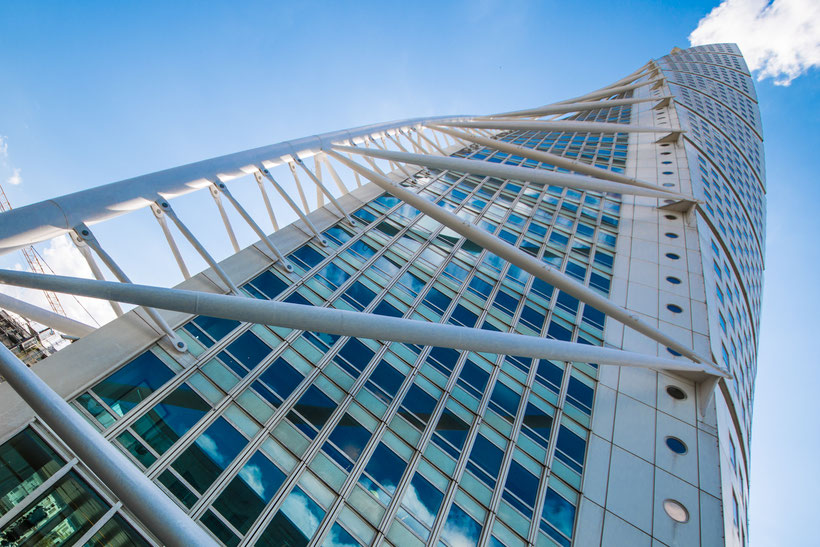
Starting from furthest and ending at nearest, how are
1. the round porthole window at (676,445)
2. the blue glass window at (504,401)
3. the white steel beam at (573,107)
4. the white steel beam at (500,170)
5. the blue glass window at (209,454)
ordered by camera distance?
the white steel beam at (573,107), the white steel beam at (500,170), the blue glass window at (504,401), the round porthole window at (676,445), the blue glass window at (209,454)

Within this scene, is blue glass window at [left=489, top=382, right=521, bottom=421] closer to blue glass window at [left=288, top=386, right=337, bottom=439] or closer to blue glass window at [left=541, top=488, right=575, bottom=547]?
blue glass window at [left=541, top=488, right=575, bottom=547]

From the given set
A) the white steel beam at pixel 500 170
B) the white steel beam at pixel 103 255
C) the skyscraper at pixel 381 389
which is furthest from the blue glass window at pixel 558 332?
the white steel beam at pixel 103 255

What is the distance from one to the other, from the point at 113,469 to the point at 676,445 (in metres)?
13.7

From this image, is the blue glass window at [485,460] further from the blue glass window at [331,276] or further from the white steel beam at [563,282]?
the blue glass window at [331,276]

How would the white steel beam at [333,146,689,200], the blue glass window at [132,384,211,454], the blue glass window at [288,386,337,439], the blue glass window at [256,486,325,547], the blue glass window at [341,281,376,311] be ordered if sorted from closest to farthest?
1. the blue glass window at [256,486,325,547]
2. the blue glass window at [132,384,211,454]
3. the blue glass window at [288,386,337,439]
4. the blue glass window at [341,281,376,311]
5. the white steel beam at [333,146,689,200]

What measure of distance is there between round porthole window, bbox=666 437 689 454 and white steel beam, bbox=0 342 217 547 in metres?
12.5

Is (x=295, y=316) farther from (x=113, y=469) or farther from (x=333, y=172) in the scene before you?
(x=333, y=172)

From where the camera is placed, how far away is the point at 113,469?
15.7 ft

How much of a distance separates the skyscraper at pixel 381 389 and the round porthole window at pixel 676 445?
0.47 ft

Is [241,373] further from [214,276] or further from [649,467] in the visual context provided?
[649,467]

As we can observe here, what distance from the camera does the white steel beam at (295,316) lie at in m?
6.69

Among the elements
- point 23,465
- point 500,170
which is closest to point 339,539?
point 23,465

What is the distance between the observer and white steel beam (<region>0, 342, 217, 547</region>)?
433 cm

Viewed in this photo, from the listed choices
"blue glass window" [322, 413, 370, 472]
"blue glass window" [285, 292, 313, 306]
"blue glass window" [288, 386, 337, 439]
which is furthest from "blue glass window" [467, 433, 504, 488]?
"blue glass window" [285, 292, 313, 306]
